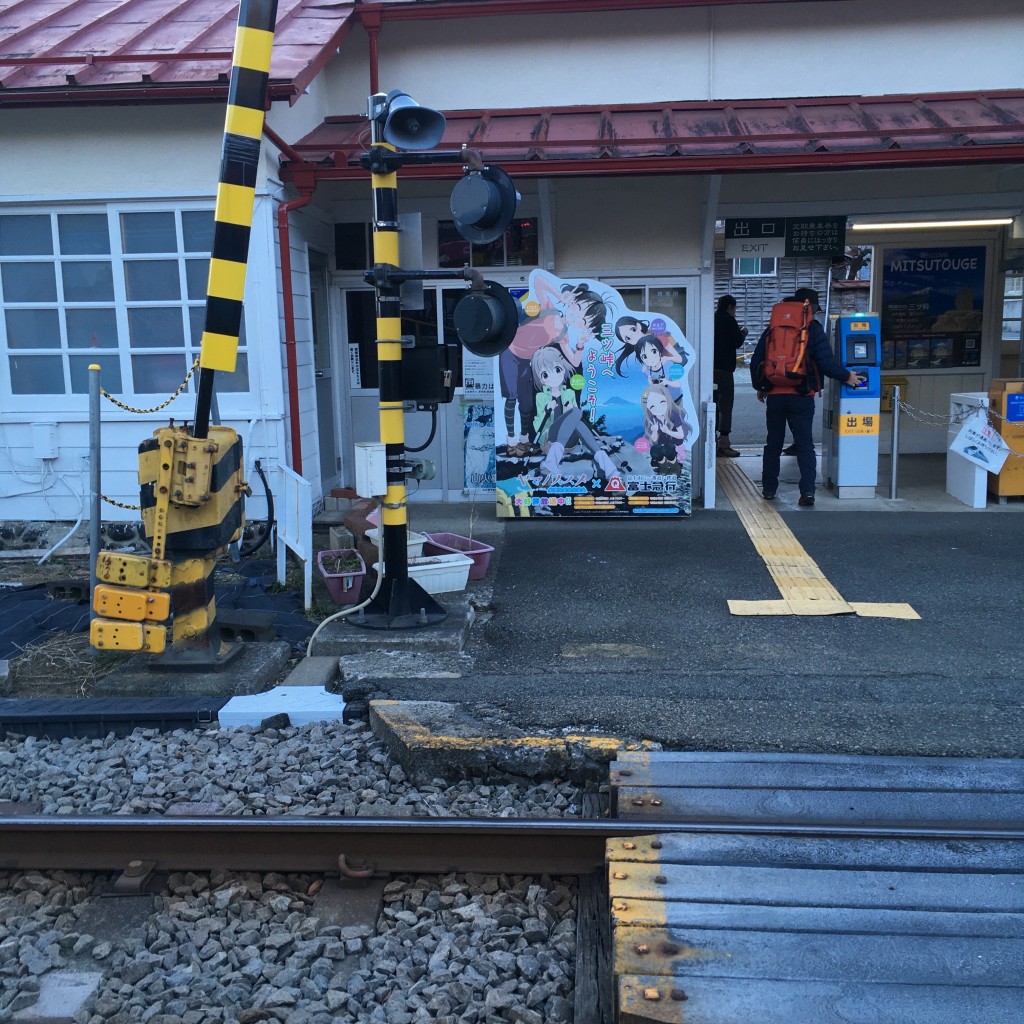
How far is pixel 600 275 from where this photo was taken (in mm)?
9562

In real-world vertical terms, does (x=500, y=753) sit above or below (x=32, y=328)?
below

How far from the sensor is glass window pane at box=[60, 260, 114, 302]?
824 cm

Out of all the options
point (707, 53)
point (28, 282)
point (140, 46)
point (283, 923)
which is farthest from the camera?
point (707, 53)

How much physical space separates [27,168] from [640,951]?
308 inches

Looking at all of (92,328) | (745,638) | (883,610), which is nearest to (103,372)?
(92,328)

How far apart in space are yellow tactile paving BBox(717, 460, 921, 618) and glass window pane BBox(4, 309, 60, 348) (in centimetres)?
594

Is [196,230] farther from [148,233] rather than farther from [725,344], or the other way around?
[725,344]

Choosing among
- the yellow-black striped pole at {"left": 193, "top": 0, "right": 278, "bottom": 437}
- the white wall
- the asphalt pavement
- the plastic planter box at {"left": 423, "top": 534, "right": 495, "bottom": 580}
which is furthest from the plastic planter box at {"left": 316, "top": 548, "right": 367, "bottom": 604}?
the white wall

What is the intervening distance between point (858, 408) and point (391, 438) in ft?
18.0

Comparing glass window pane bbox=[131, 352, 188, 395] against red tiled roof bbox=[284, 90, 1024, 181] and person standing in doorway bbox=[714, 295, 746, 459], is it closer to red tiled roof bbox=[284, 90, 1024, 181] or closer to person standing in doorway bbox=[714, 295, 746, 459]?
red tiled roof bbox=[284, 90, 1024, 181]

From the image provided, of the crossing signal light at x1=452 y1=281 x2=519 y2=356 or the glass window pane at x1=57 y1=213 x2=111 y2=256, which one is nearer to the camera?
the crossing signal light at x1=452 y1=281 x2=519 y2=356

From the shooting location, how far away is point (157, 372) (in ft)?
27.5

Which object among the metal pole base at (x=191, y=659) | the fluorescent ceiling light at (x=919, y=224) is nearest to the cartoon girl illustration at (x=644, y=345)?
the fluorescent ceiling light at (x=919, y=224)

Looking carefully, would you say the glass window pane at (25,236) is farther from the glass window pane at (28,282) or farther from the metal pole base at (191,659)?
the metal pole base at (191,659)
